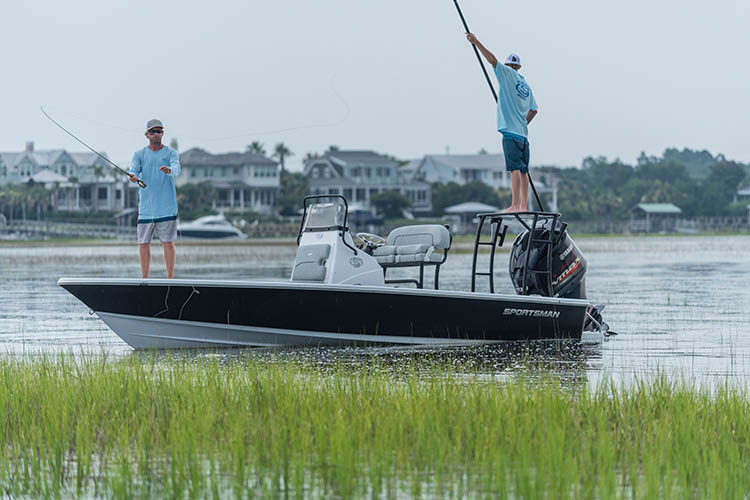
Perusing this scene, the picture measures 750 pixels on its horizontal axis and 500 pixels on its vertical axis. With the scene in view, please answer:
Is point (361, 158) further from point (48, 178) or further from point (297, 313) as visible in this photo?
point (297, 313)

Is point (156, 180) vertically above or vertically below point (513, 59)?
below

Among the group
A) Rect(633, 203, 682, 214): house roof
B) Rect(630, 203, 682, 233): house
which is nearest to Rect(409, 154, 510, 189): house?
Rect(630, 203, 682, 233): house

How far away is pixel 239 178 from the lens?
112 meters

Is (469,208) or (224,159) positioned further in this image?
(224,159)

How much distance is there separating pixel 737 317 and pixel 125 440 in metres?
11.2

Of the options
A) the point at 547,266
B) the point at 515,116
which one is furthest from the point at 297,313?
the point at 515,116

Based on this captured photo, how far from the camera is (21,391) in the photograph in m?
7.97

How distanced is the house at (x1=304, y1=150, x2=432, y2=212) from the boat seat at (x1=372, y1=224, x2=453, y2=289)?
101m

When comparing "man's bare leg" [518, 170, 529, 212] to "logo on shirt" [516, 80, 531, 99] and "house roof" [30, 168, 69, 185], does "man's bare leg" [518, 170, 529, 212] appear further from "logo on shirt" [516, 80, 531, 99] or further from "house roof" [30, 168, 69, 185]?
"house roof" [30, 168, 69, 185]

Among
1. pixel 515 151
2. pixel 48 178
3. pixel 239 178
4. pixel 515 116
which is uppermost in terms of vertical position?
pixel 239 178

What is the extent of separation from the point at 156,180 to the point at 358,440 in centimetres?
631

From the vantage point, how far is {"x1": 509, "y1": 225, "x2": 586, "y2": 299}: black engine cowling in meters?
12.5

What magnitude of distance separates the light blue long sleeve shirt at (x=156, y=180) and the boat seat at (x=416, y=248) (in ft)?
6.95

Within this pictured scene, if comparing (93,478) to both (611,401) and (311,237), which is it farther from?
(311,237)
